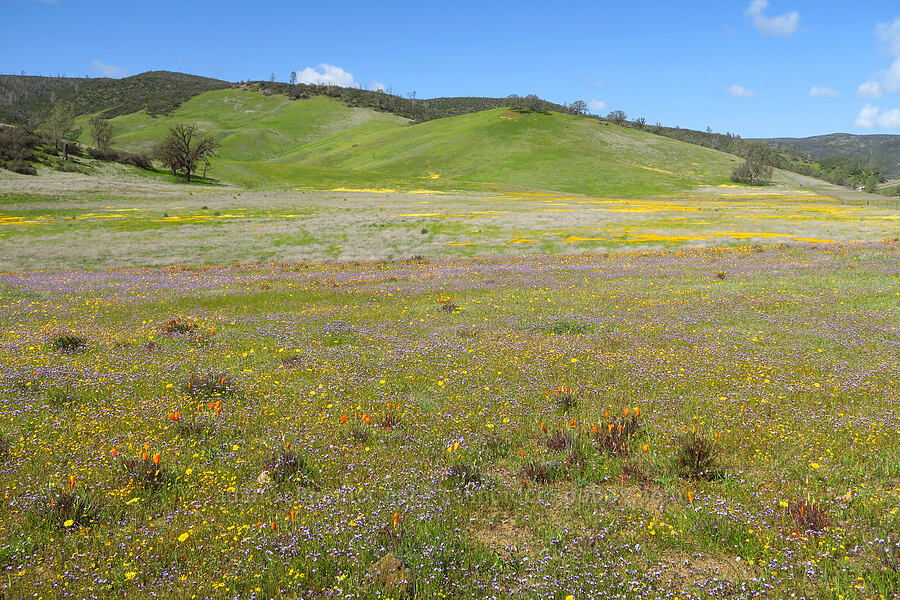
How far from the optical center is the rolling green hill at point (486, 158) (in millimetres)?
113375

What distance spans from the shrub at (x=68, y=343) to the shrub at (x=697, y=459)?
1330 cm

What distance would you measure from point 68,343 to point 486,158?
143 metres

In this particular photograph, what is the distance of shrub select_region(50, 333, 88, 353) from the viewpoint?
1151cm

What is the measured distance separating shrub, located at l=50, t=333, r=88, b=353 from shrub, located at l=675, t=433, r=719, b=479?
43.6 ft

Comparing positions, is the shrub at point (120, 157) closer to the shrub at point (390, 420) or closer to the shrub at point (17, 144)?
the shrub at point (17, 144)

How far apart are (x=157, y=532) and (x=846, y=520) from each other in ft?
24.5

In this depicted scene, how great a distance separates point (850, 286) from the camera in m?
18.0

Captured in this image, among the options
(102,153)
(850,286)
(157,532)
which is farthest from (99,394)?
(102,153)

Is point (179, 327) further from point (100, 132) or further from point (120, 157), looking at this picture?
point (100, 132)

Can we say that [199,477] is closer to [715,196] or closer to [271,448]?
[271,448]

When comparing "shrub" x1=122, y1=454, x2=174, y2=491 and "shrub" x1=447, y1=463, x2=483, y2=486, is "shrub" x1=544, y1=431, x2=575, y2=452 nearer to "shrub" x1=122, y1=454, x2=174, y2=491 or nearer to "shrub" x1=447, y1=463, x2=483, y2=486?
"shrub" x1=447, y1=463, x2=483, y2=486

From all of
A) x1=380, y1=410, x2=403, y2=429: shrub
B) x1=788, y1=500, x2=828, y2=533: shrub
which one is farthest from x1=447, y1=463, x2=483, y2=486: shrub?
x1=788, y1=500, x2=828, y2=533: shrub

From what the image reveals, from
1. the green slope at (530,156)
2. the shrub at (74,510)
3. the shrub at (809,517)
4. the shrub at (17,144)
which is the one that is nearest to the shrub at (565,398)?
the shrub at (809,517)

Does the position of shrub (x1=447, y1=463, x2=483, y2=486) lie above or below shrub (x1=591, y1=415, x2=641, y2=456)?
below
